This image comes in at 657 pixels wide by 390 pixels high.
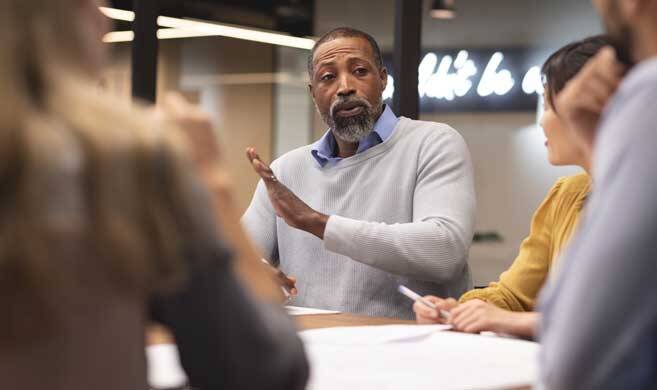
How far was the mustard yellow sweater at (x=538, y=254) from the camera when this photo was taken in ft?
7.80

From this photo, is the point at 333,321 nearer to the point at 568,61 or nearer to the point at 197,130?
the point at 568,61

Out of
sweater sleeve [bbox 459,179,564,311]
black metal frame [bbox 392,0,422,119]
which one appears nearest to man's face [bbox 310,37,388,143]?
black metal frame [bbox 392,0,422,119]

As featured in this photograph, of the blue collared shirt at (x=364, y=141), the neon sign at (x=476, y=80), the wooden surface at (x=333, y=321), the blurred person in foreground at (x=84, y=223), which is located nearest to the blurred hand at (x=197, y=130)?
the blurred person in foreground at (x=84, y=223)

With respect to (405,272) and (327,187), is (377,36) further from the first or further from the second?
(405,272)

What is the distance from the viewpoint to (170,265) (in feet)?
2.61

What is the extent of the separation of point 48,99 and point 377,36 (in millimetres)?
4813

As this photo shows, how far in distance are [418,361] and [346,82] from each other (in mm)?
1723

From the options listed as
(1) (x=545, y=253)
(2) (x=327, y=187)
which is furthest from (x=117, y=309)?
(2) (x=327, y=187)

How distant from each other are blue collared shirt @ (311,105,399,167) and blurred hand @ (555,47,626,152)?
1.79 m

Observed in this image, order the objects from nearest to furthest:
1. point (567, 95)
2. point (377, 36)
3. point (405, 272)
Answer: point (567, 95) < point (405, 272) < point (377, 36)

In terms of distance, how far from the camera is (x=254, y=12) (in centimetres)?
634

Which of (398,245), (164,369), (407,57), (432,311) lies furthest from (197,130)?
(407,57)

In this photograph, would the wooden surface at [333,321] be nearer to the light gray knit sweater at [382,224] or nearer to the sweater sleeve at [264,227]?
the light gray knit sweater at [382,224]

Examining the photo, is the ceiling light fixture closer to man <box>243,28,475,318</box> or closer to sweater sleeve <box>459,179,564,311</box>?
man <box>243,28,475,318</box>
